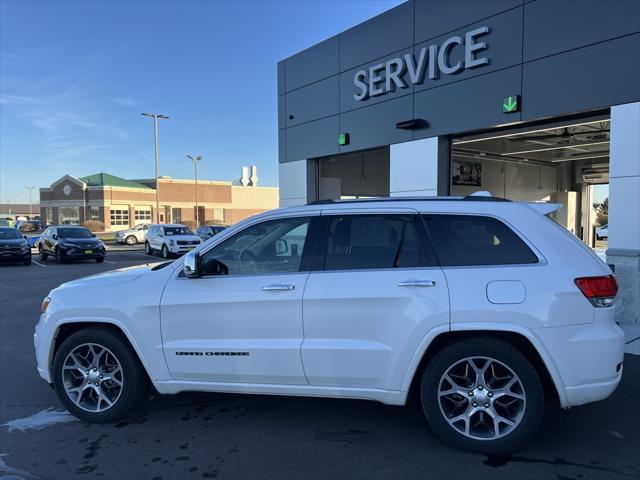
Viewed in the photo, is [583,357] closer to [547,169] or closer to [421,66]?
[421,66]

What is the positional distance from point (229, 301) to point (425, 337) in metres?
1.52

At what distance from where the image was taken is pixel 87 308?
4.04 m

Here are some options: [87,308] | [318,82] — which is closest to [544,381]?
[87,308]

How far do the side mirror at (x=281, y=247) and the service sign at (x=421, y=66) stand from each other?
6610 mm

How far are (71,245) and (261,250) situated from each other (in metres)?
17.4

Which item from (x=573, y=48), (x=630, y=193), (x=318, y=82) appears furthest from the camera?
(x=318, y=82)

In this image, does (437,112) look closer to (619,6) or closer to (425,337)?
(619,6)

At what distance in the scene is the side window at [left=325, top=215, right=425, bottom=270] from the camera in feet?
12.0

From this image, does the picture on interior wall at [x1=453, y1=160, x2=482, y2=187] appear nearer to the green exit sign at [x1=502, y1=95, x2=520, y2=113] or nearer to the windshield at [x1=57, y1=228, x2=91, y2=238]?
the green exit sign at [x1=502, y1=95, x2=520, y2=113]

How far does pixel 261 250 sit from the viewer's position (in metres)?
3.96

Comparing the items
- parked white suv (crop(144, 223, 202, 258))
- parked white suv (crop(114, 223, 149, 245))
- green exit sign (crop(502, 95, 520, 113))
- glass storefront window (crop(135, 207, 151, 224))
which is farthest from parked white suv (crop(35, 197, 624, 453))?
glass storefront window (crop(135, 207, 151, 224))

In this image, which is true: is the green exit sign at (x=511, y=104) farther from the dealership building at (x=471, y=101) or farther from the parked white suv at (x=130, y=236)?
the parked white suv at (x=130, y=236)

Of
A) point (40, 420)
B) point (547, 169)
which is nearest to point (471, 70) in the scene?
point (40, 420)

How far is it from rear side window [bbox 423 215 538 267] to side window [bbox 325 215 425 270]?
181 millimetres
